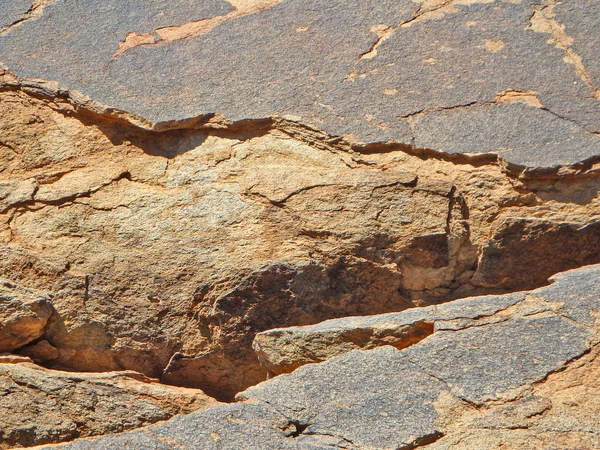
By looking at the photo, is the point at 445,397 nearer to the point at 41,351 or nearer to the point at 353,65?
the point at 41,351

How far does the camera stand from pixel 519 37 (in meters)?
3.37

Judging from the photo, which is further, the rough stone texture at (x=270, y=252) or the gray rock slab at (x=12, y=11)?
the gray rock slab at (x=12, y=11)

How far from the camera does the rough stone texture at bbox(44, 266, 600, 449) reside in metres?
2.24

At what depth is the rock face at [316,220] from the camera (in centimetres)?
244

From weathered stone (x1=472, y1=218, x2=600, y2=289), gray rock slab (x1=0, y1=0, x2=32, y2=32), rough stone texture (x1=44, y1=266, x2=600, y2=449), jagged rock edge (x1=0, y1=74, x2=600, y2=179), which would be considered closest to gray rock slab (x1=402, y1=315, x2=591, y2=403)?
rough stone texture (x1=44, y1=266, x2=600, y2=449)

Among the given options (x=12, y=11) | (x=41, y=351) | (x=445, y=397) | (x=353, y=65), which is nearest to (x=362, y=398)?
(x=445, y=397)

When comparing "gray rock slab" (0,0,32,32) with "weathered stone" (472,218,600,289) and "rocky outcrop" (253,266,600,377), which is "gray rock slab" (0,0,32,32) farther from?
"weathered stone" (472,218,600,289)

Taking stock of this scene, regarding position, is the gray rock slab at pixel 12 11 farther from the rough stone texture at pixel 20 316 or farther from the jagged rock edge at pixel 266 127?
the rough stone texture at pixel 20 316

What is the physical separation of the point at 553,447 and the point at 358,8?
2.11 meters

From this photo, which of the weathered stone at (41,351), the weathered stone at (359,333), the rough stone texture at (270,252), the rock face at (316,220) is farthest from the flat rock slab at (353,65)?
the weathered stone at (41,351)

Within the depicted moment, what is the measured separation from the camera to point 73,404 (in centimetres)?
262

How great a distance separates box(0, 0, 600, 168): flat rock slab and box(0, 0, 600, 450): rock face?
0.4 inches

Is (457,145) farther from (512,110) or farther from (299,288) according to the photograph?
(299,288)

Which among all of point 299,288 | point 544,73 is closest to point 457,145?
point 544,73
